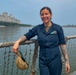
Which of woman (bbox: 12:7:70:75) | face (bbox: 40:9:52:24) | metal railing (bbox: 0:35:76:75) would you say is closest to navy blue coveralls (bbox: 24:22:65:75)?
woman (bbox: 12:7:70:75)

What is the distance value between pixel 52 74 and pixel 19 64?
60 centimetres

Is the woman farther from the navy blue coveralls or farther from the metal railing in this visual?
the metal railing

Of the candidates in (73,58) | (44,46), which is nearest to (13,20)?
(73,58)

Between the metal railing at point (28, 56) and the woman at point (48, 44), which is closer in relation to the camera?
the woman at point (48, 44)

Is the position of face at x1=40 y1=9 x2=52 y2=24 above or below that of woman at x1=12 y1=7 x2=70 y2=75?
above

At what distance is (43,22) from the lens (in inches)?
190

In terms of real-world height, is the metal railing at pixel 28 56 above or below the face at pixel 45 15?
below

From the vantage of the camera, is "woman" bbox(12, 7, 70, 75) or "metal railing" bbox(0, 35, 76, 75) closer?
"woman" bbox(12, 7, 70, 75)

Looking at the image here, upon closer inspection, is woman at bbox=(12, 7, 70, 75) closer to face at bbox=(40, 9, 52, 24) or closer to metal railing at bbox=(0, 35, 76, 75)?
face at bbox=(40, 9, 52, 24)

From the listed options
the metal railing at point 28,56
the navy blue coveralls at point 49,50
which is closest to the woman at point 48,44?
the navy blue coveralls at point 49,50

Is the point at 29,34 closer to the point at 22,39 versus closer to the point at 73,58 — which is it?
the point at 22,39

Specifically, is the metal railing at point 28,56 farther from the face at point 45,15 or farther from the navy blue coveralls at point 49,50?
the face at point 45,15

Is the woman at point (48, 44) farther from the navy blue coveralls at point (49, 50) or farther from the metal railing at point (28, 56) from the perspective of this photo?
the metal railing at point (28, 56)

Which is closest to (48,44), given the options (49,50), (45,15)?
(49,50)
